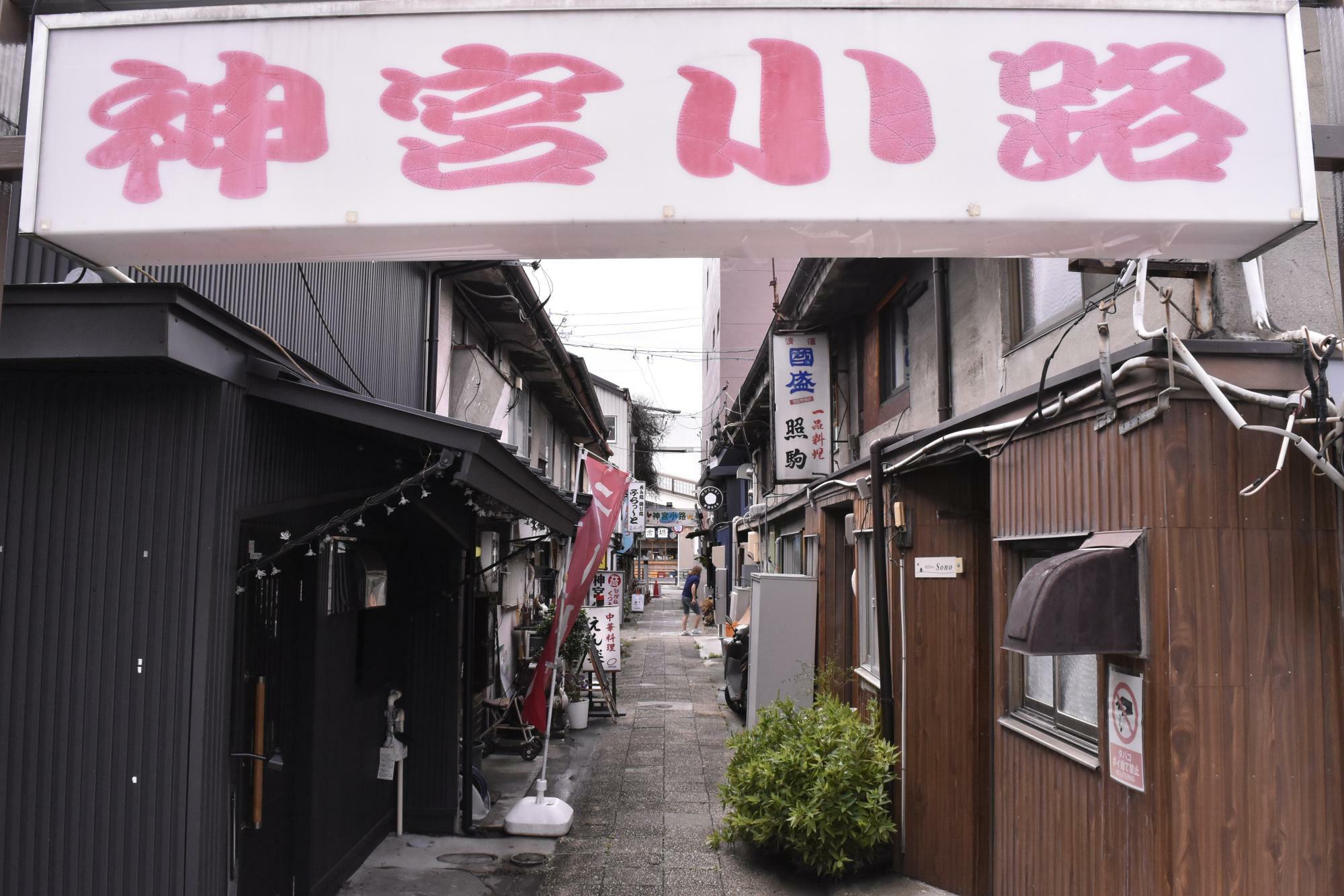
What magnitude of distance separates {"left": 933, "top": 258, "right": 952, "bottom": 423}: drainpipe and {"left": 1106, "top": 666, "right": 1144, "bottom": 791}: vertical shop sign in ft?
12.5

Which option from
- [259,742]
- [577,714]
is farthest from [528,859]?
[577,714]

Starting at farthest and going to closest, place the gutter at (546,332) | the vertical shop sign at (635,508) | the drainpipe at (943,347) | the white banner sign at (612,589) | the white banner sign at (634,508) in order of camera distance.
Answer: the vertical shop sign at (635,508) → the white banner sign at (634,508) → the white banner sign at (612,589) → the gutter at (546,332) → the drainpipe at (943,347)

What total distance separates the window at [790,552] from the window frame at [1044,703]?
8825 mm

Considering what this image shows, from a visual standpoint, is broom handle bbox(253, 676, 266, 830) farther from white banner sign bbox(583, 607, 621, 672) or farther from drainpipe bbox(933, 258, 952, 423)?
white banner sign bbox(583, 607, 621, 672)

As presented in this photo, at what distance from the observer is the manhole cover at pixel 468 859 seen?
7984mm

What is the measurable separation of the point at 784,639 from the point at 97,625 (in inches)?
317

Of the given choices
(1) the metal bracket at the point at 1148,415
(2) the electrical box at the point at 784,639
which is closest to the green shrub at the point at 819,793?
(2) the electrical box at the point at 784,639

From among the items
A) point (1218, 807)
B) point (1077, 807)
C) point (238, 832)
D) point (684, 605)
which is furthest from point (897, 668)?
point (684, 605)

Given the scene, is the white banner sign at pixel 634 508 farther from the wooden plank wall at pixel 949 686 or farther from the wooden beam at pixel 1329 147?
the wooden beam at pixel 1329 147

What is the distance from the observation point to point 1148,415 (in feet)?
14.3

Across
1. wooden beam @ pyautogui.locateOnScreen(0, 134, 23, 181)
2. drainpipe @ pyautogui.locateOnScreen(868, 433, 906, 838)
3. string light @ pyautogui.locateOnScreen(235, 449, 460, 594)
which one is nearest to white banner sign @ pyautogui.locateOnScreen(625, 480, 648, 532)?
drainpipe @ pyautogui.locateOnScreen(868, 433, 906, 838)

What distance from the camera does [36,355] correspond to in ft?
14.7

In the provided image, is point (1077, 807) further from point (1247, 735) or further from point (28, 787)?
point (28, 787)

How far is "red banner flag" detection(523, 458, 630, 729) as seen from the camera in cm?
916
